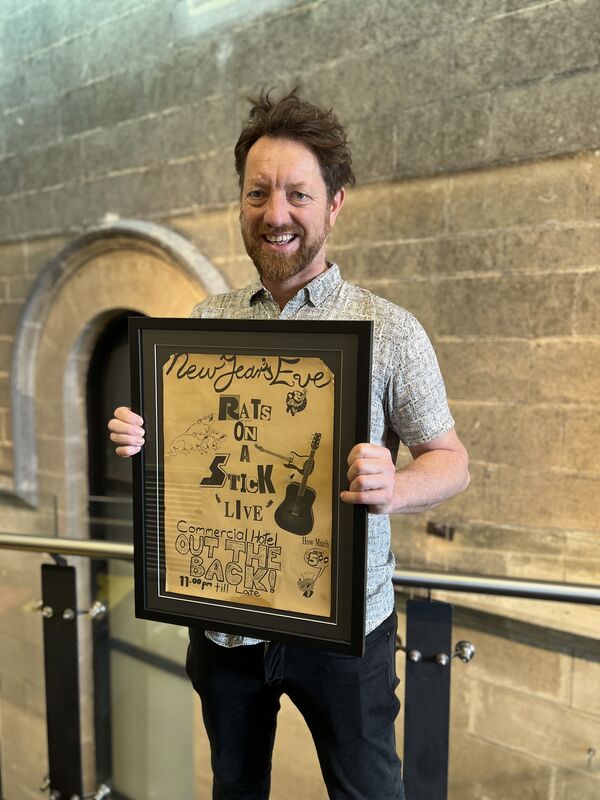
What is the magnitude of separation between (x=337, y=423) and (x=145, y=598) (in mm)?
451

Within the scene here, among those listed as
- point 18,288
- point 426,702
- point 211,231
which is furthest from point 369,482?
point 18,288

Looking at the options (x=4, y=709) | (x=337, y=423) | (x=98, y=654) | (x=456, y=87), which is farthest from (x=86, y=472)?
(x=337, y=423)

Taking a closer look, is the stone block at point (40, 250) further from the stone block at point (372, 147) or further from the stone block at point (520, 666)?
the stone block at point (520, 666)

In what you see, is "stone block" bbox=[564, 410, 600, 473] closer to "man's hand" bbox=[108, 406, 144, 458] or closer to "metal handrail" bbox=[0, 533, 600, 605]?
"metal handrail" bbox=[0, 533, 600, 605]

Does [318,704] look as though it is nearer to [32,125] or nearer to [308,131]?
[308,131]

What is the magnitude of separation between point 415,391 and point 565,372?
1.21m

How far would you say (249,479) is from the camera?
0.97 metres

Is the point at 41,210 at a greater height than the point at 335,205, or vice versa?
the point at 41,210

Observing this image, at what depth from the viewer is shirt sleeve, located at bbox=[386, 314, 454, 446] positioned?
100cm

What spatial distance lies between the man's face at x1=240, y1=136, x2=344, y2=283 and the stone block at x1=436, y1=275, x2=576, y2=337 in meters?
1.20

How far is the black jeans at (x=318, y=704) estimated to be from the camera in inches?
40.8

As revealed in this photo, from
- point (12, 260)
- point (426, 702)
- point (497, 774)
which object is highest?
point (12, 260)

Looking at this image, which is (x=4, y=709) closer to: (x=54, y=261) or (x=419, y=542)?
(x=419, y=542)

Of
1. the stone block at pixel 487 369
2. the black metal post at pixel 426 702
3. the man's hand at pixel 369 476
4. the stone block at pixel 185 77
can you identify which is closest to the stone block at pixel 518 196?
the stone block at pixel 487 369
